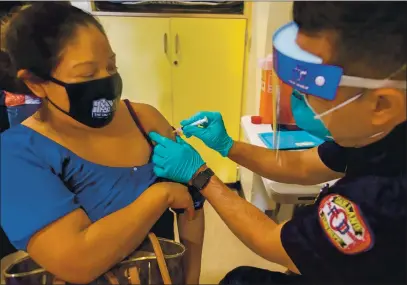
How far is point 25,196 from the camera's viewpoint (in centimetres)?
60

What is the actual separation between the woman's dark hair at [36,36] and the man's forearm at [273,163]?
0.55 meters

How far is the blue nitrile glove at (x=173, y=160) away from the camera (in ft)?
2.54

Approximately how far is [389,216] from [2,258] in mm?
671

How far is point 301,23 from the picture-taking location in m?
0.72

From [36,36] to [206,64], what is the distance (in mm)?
344

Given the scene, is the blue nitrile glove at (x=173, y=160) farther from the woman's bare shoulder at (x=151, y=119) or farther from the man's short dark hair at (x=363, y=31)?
the man's short dark hair at (x=363, y=31)

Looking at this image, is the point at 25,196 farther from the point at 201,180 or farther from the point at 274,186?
the point at 274,186

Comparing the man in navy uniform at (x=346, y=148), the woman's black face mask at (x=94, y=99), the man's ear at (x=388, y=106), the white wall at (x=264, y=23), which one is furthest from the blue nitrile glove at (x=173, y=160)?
the man's ear at (x=388, y=106)

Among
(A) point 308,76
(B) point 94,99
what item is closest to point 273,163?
(A) point 308,76

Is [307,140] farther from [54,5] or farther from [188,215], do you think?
[54,5]

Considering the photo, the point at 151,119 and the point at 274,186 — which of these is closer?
the point at 151,119

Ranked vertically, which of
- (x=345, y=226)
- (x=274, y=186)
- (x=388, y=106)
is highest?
(x=388, y=106)

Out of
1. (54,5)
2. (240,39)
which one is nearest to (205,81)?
(240,39)

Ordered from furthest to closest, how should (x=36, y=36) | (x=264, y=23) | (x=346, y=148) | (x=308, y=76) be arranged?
1. (x=346, y=148)
2. (x=264, y=23)
3. (x=308, y=76)
4. (x=36, y=36)
